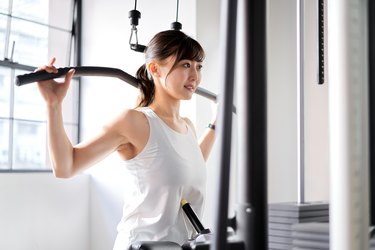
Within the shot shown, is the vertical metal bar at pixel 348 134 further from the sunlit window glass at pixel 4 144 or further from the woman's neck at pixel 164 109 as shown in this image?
the sunlit window glass at pixel 4 144

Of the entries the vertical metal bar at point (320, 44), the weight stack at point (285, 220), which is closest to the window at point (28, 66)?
the vertical metal bar at point (320, 44)

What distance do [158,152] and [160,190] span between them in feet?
0.40

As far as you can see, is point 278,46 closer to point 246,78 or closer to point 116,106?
point 116,106

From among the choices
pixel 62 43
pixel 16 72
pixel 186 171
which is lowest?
pixel 186 171

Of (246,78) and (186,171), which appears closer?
(246,78)

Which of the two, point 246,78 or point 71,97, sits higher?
point 71,97

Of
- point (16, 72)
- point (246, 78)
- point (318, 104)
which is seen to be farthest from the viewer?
point (16, 72)

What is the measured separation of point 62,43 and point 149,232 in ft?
12.3

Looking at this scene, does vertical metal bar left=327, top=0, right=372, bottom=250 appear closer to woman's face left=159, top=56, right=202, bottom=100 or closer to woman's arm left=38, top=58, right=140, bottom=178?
woman's arm left=38, top=58, right=140, bottom=178

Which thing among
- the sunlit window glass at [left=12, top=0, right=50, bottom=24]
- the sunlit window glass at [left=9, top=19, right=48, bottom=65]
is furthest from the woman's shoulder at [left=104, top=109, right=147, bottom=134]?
the sunlit window glass at [left=12, top=0, right=50, bottom=24]

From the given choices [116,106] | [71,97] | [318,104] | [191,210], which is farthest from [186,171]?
[71,97]

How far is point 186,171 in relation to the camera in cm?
175

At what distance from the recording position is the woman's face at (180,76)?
1824 mm

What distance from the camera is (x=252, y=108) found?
0.54 m
